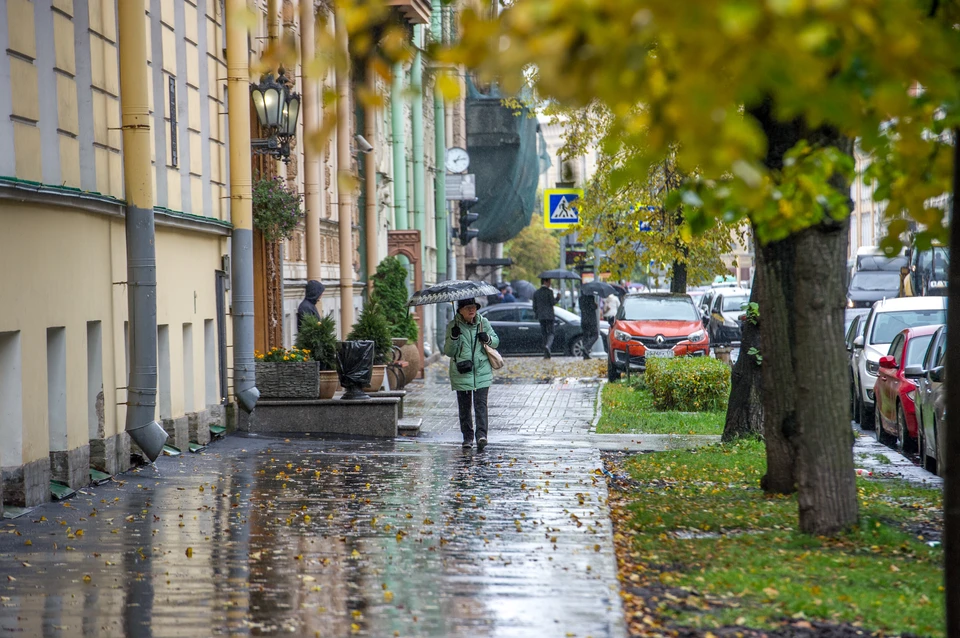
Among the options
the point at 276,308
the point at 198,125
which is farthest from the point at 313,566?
the point at 276,308

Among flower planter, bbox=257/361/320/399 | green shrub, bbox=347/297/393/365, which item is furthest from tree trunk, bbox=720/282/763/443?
green shrub, bbox=347/297/393/365

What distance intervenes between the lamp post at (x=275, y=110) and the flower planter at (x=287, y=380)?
2604 millimetres

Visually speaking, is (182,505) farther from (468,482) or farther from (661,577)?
(661,577)

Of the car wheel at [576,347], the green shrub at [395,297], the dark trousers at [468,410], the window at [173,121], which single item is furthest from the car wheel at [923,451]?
the car wheel at [576,347]

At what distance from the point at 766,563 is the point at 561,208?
22850mm

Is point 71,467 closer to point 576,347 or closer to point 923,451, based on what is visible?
point 923,451

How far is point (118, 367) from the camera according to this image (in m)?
12.9

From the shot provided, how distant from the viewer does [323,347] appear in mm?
17984

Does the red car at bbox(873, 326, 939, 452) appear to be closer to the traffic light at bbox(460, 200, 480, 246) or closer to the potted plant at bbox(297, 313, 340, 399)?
the potted plant at bbox(297, 313, 340, 399)

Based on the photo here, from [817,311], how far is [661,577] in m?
2.04

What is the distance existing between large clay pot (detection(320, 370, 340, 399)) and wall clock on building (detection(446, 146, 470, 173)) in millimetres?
21307

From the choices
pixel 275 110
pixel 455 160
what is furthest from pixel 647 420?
pixel 455 160

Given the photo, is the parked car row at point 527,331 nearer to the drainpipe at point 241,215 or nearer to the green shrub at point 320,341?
the green shrub at point 320,341

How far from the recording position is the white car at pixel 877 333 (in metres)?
19.4
